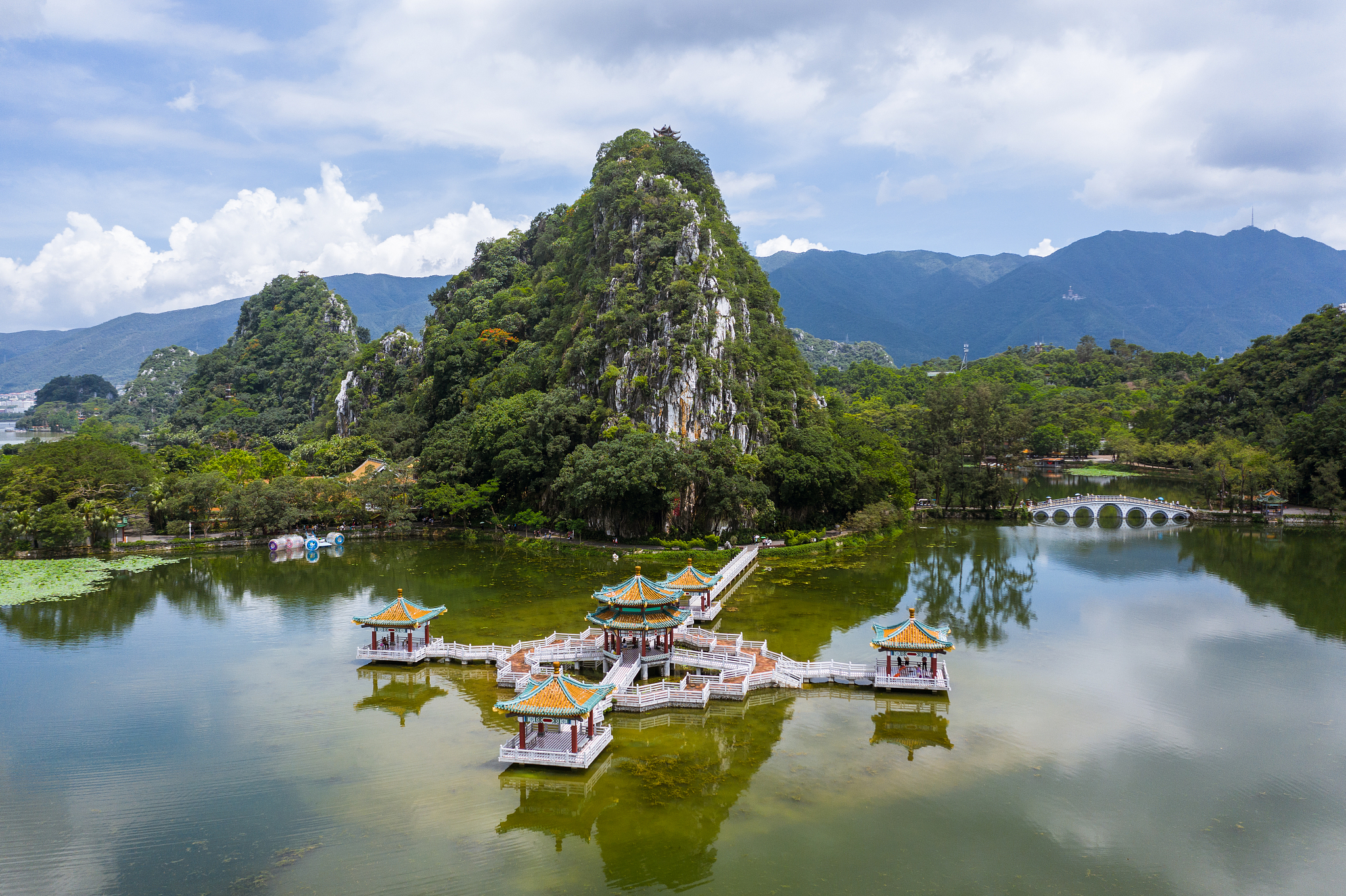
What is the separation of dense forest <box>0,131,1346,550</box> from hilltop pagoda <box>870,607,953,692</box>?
66.6 ft

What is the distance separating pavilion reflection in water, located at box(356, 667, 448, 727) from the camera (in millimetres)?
21234

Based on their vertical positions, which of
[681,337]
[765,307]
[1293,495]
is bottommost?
[1293,495]

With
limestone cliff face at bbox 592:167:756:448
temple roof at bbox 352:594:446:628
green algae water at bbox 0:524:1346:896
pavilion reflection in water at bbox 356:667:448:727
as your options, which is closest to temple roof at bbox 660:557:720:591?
green algae water at bbox 0:524:1346:896

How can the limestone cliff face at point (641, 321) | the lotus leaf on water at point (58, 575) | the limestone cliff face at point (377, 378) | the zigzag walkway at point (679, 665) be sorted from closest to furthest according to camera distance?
1. the zigzag walkway at point (679, 665)
2. the lotus leaf on water at point (58, 575)
3. the limestone cliff face at point (641, 321)
4. the limestone cliff face at point (377, 378)

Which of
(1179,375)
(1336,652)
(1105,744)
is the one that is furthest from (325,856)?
(1179,375)

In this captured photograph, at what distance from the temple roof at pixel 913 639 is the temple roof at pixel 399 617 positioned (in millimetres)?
13501

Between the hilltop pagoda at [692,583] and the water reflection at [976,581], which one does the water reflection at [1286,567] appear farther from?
the hilltop pagoda at [692,583]

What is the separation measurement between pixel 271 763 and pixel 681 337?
34.1 meters

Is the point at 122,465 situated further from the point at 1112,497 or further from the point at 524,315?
the point at 1112,497

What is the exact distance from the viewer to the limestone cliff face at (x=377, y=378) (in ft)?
225

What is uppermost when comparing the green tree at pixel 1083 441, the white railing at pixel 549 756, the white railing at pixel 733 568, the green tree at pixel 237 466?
the green tree at pixel 1083 441

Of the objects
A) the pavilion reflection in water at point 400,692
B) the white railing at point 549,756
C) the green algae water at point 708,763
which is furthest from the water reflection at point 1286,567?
the pavilion reflection in water at point 400,692

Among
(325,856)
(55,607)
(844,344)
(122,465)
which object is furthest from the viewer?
(844,344)

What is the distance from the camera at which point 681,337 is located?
156ft
